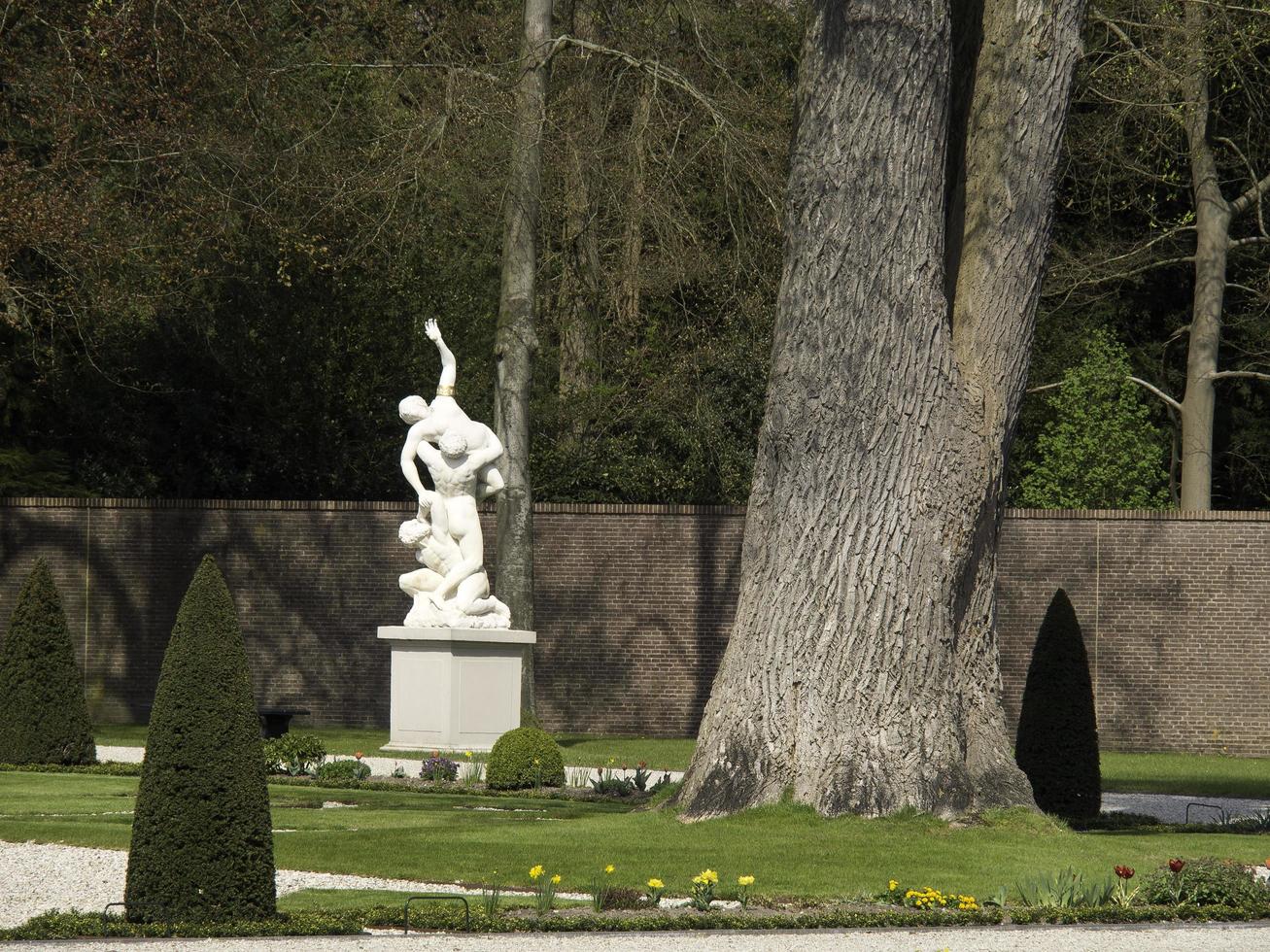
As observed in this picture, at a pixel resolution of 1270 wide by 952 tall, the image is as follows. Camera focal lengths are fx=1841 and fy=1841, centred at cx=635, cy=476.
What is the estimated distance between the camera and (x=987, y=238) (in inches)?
492

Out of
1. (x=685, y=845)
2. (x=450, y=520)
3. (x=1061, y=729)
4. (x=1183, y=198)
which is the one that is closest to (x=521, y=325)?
(x=450, y=520)

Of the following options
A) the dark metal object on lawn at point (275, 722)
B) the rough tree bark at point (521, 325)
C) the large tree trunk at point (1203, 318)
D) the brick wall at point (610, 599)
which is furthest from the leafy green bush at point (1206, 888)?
the large tree trunk at point (1203, 318)

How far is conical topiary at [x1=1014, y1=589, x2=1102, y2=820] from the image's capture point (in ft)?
47.8

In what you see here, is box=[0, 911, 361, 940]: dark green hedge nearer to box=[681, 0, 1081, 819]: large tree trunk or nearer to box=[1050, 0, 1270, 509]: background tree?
box=[681, 0, 1081, 819]: large tree trunk

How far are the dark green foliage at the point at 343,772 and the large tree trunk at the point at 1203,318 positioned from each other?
15.6 m

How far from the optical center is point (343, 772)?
15953mm

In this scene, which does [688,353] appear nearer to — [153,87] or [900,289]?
[153,87]

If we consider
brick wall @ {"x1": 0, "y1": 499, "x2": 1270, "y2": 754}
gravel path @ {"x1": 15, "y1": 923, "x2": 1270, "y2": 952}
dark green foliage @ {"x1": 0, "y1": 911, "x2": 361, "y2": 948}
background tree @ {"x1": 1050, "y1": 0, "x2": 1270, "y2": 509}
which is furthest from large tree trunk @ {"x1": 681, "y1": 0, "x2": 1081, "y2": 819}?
background tree @ {"x1": 1050, "y1": 0, "x2": 1270, "y2": 509}

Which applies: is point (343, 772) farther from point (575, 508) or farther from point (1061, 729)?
point (575, 508)

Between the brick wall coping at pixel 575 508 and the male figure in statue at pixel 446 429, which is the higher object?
the male figure in statue at pixel 446 429

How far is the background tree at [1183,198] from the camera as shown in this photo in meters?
24.4

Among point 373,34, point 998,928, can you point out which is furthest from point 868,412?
point 373,34

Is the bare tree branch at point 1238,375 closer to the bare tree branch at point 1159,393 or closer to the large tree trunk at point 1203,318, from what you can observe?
the large tree trunk at point 1203,318

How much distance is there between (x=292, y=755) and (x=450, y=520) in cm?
391
